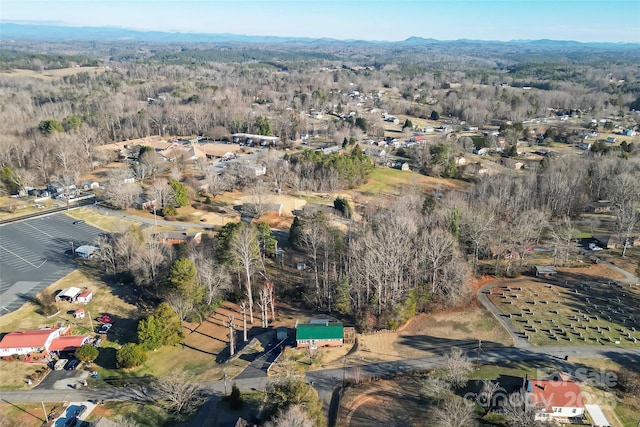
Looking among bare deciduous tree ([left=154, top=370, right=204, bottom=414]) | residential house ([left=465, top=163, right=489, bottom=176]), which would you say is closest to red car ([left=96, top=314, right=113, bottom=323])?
bare deciduous tree ([left=154, top=370, right=204, bottom=414])

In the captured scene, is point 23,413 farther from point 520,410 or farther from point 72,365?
point 520,410

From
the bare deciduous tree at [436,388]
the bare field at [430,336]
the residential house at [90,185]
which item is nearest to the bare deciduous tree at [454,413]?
the bare deciduous tree at [436,388]

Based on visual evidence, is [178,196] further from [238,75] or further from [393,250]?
[238,75]

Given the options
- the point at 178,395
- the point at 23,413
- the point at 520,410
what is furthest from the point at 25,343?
the point at 520,410

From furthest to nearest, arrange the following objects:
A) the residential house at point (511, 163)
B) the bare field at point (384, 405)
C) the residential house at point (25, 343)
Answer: the residential house at point (511, 163) < the residential house at point (25, 343) < the bare field at point (384, 405)

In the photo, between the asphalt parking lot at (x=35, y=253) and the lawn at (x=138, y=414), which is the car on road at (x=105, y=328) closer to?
the lawn at (x=138, y=414)

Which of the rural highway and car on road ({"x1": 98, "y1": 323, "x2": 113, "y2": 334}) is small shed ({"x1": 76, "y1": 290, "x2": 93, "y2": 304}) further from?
the rural highway
